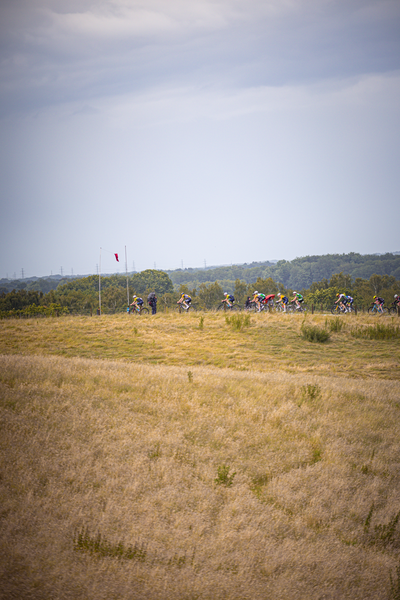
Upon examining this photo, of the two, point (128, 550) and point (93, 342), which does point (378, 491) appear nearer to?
point (128, 550)

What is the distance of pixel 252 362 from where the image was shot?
15.3 m

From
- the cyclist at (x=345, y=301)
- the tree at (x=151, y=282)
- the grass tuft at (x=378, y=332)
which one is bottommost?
the grass tuft at (x=378, y=332)

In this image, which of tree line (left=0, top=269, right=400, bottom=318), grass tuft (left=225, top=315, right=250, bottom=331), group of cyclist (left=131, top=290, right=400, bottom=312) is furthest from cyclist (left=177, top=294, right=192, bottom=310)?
tree line (left=0, top=269, right=400, bottom=318)

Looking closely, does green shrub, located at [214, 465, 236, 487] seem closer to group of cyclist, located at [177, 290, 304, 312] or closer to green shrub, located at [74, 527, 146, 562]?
green shrub, located at [74, 527, 146, 562]

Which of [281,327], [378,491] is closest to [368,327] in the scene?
[281,327]

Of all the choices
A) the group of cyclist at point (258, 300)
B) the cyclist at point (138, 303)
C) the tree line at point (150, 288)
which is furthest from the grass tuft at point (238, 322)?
the tree line at point (150, 288)

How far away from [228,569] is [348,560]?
1.44 meters

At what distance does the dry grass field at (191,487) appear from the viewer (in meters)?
3.56

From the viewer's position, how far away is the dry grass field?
3.56 meters

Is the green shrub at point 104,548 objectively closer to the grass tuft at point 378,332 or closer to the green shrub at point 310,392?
the green shrub at point 310,392

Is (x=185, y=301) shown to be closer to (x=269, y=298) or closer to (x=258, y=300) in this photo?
(x=258, y=300)

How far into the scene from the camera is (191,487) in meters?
4.96

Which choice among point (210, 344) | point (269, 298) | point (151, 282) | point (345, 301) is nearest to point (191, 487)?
point (210, 344)

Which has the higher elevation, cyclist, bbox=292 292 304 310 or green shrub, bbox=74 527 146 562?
cyclist, bbox=292 292 304 310
